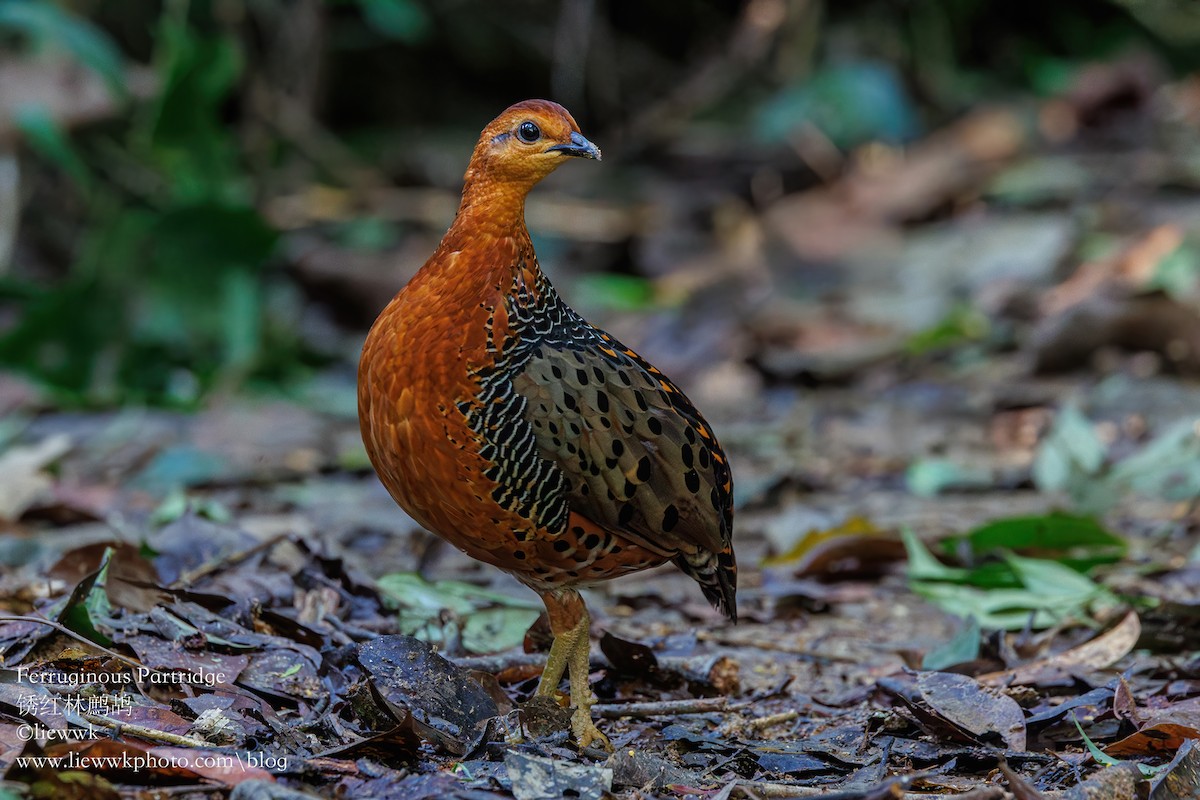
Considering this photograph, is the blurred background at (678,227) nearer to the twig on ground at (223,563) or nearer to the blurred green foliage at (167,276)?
the blurred green foliage at (167,276)

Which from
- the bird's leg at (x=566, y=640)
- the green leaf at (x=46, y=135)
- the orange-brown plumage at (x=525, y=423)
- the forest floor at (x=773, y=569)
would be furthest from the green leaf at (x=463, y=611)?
the green leaf at (x=46, y=135)

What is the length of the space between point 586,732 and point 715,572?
0.65 metres

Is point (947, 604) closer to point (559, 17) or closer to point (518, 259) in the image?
point (518, 259)

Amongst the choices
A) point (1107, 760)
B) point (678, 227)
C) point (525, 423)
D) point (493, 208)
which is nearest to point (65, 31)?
point (678, 227)

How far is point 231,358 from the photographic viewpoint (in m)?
8.02

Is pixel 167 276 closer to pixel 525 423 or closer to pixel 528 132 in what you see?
pixel 528 132

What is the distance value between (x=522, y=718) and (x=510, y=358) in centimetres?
86

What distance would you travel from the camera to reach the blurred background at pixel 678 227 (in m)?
6.84

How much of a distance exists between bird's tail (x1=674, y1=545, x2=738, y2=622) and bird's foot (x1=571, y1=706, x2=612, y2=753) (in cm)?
53

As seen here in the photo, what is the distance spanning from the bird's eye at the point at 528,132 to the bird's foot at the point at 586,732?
1403mm

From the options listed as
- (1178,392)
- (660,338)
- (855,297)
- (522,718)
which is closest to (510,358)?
(522,718)

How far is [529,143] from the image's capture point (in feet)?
11.8

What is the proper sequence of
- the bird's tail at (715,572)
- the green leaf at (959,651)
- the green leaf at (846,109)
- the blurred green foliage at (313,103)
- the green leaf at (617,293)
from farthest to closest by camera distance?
the green leaf at (846,109) → the green leaf at (617,293) → the blurred green foliage at (313,103) → the green leaf at (959,651) → the bird's tail at (715,572)

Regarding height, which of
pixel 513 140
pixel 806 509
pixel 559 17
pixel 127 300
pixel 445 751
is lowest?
pixel 445 751
